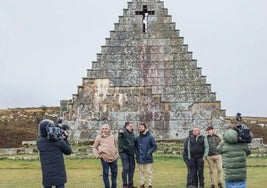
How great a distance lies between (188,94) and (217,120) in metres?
2.83

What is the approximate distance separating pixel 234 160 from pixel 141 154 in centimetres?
674

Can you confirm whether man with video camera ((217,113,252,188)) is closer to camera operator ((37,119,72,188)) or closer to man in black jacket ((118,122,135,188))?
camera operator ((37,119,72,188))

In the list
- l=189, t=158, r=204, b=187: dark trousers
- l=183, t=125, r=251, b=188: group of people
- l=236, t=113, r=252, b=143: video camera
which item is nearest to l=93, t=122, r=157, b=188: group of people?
l=183, t=125, r=251, b=188: group of people

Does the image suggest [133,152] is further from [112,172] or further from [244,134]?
[244,134]

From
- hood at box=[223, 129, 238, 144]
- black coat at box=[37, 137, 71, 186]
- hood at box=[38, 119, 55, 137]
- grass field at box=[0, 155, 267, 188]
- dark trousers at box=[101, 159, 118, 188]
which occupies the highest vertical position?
hood at box=[38, 119, 55, 137]

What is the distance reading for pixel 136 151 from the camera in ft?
74.7

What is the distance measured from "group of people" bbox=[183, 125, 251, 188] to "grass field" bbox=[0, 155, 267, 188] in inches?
40.2

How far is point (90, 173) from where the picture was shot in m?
28.7

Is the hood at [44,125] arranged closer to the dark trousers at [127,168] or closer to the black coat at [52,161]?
the black coat at [52,161]

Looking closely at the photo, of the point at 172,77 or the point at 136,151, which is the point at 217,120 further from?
the point at 136,151

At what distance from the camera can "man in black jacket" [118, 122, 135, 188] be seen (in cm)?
2225

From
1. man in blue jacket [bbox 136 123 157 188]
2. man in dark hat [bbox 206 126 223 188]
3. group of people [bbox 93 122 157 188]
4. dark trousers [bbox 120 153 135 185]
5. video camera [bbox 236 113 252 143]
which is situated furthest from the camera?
man in dark hat [bbox 206 126 223 188]

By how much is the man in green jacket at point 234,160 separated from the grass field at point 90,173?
20.1 feet

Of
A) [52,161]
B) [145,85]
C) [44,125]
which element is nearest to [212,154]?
[52,161]
